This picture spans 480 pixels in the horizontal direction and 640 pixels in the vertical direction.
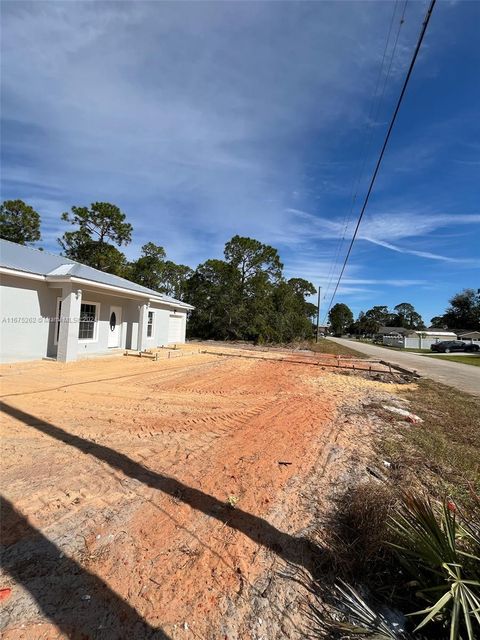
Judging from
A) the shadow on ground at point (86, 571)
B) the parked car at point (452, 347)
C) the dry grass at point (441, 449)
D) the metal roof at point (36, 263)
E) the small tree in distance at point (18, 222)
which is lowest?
the shadow on ground at point (86, 571)

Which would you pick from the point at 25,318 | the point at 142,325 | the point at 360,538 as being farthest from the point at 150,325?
the point at 360,538

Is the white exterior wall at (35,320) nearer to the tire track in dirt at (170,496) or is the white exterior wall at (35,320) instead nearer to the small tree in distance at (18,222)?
the tire track in dirt at (170,496)

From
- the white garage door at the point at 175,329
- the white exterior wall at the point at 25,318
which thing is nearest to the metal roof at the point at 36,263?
the white exterior wall at the point at 25,318

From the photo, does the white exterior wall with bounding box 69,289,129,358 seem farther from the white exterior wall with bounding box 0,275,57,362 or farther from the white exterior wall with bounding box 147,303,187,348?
the white exterior wall with bounding box 147,303,187,348

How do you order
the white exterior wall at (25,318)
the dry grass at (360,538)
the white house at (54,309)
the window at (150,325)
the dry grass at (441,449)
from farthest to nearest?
the window at (150,325), the white house at (54,309), the white exterior wall at (25,318), the dry grass at (441,449), the dry grass at (360,538)

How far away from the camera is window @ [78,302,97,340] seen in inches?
559

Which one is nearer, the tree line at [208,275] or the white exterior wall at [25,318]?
the white exterior wall at [25,318]

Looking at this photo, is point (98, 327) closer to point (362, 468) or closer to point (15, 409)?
point (15, 409)

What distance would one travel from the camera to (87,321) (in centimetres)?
1456

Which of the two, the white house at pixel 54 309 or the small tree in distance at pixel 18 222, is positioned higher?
the small tree in distance at pixel 18 222

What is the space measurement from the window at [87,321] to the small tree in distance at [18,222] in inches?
710

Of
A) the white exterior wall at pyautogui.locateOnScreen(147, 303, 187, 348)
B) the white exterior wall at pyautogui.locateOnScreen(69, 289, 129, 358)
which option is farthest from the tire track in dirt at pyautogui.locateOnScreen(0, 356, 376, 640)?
the white exterior wall at pyautogui.locateOnScreen(147, 303, 187, 348)

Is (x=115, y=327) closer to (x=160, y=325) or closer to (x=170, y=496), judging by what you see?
(x=160, y=325)

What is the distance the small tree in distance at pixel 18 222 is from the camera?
26.7m
